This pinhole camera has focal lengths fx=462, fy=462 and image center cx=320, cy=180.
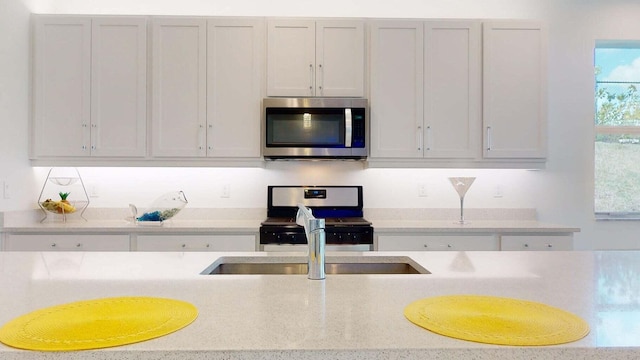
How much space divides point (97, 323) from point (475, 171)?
124 inches

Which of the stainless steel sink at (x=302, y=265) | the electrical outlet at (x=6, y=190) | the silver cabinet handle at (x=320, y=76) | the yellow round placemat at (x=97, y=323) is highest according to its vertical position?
the silver cabinet handle at (x=320, y=76)

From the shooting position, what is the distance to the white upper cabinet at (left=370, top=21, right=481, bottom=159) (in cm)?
325

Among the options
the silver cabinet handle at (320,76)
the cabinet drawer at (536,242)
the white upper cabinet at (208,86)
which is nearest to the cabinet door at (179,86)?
the white upper cabinet at (208,86)

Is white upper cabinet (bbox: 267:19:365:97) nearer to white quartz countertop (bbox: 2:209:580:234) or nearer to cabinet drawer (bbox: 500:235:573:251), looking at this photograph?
white quartz countertop (bbox: 2:209:580:234)

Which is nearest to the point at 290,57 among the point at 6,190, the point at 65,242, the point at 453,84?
the point at 453,84

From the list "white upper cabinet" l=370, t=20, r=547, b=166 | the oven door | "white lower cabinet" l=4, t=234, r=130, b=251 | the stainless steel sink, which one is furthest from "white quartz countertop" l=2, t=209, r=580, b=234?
the stainless steel sink

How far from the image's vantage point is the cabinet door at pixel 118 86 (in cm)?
320

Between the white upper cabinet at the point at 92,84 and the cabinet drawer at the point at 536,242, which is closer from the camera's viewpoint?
the cabinet drawer at the point at 536,242

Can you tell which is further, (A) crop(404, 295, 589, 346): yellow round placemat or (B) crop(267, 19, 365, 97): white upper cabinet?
(B) crop(267, 19, 365, 97): white upper cabinet

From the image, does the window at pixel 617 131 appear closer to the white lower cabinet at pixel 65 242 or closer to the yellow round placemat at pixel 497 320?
the yellow round placemat at pixel 497 320

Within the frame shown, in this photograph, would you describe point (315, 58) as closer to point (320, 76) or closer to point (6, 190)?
point (320, 76)

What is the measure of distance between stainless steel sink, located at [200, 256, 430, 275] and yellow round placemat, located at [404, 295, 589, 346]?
63cm

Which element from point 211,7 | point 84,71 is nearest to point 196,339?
point 84,71

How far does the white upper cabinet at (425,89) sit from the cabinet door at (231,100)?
0.83 metres
